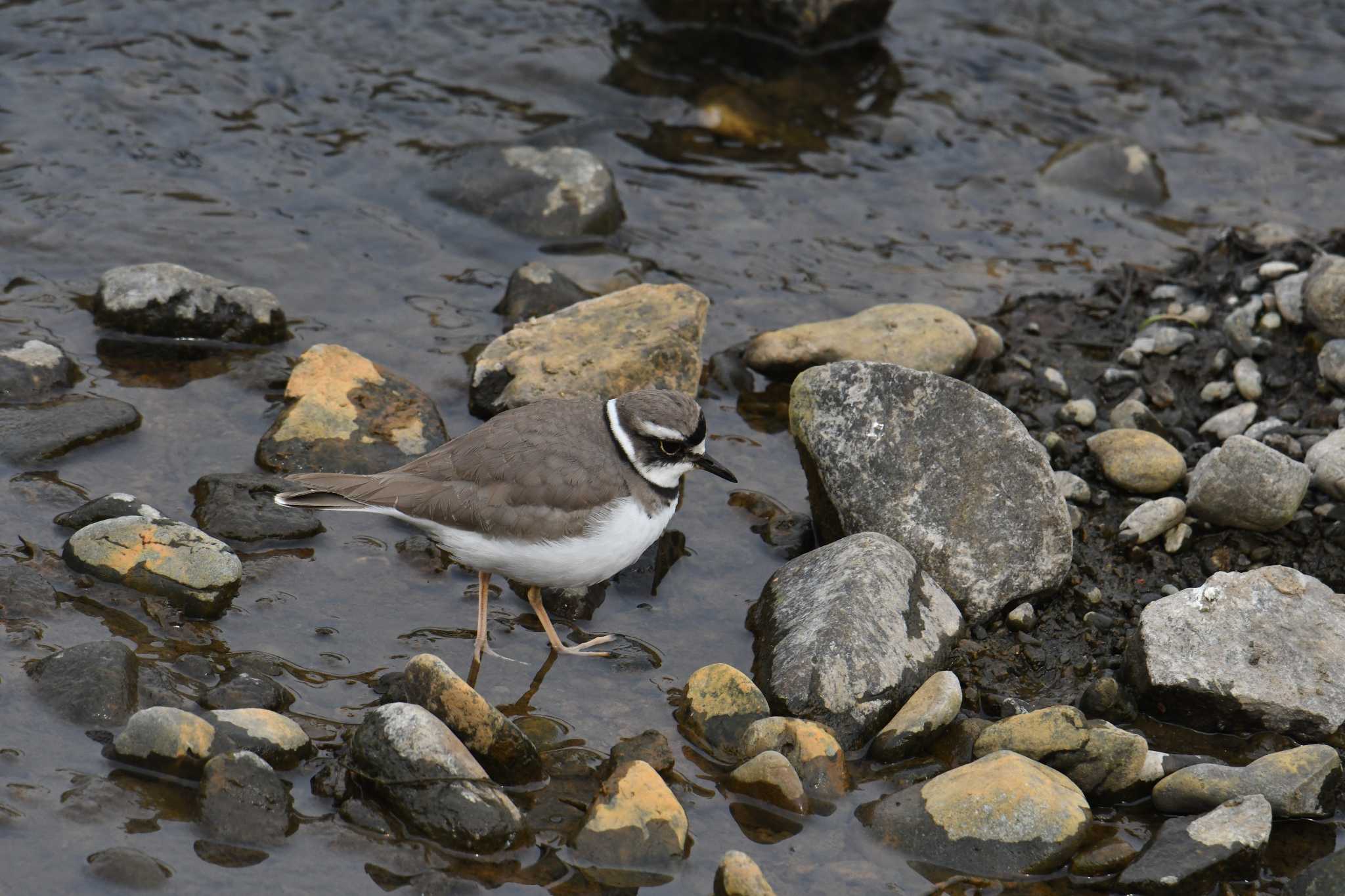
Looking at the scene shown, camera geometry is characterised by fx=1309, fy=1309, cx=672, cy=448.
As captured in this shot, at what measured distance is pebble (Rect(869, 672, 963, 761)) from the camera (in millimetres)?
6492

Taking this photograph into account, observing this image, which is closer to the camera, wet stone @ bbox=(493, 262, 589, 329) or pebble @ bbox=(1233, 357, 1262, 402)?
pebble @ bbox=(1233, 357, 1262, 402)

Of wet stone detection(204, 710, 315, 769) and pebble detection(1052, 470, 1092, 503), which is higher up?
pebble detection(1052, 470, 1092, 503)

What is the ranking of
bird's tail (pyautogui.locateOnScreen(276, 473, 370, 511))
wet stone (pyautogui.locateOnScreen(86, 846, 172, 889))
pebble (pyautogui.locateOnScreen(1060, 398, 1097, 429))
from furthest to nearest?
1. pebble (pyautogui.locateOnScreen(1060, 398, 1097, 429))
2. bird's tail (pyautogui.locateOnScreen(276, 473, 370, 511))
3. wet stone (pyautogui.locateOnScreen(86, 846, 172, 889))

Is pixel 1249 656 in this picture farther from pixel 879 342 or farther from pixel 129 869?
pixel 129 869

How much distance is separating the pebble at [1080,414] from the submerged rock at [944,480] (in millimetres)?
1425

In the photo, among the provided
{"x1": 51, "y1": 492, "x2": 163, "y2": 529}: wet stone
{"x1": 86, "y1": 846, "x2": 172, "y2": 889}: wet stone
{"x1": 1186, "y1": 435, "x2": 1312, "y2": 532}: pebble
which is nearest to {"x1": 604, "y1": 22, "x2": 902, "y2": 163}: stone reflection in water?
{"x1": 1186, "y1": 435, "x2": 1312, "y2": 532}: pebble

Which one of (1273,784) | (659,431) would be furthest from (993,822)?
(659,431)

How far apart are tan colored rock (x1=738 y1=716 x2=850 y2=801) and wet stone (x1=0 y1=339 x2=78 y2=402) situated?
523cm

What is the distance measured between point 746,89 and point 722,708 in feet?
28.7

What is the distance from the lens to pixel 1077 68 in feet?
47.3

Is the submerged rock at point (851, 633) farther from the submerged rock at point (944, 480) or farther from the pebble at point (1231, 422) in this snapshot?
the pebble at point (1231, 422)

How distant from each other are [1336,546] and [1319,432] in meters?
1.02

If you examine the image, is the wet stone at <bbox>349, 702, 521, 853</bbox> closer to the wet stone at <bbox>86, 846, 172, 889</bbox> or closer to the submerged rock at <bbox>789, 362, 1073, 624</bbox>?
the wet stone at <bbox>86, 846, 172, 889</bbox>

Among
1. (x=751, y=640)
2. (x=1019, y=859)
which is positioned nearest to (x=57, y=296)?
(x=751, y=640)
